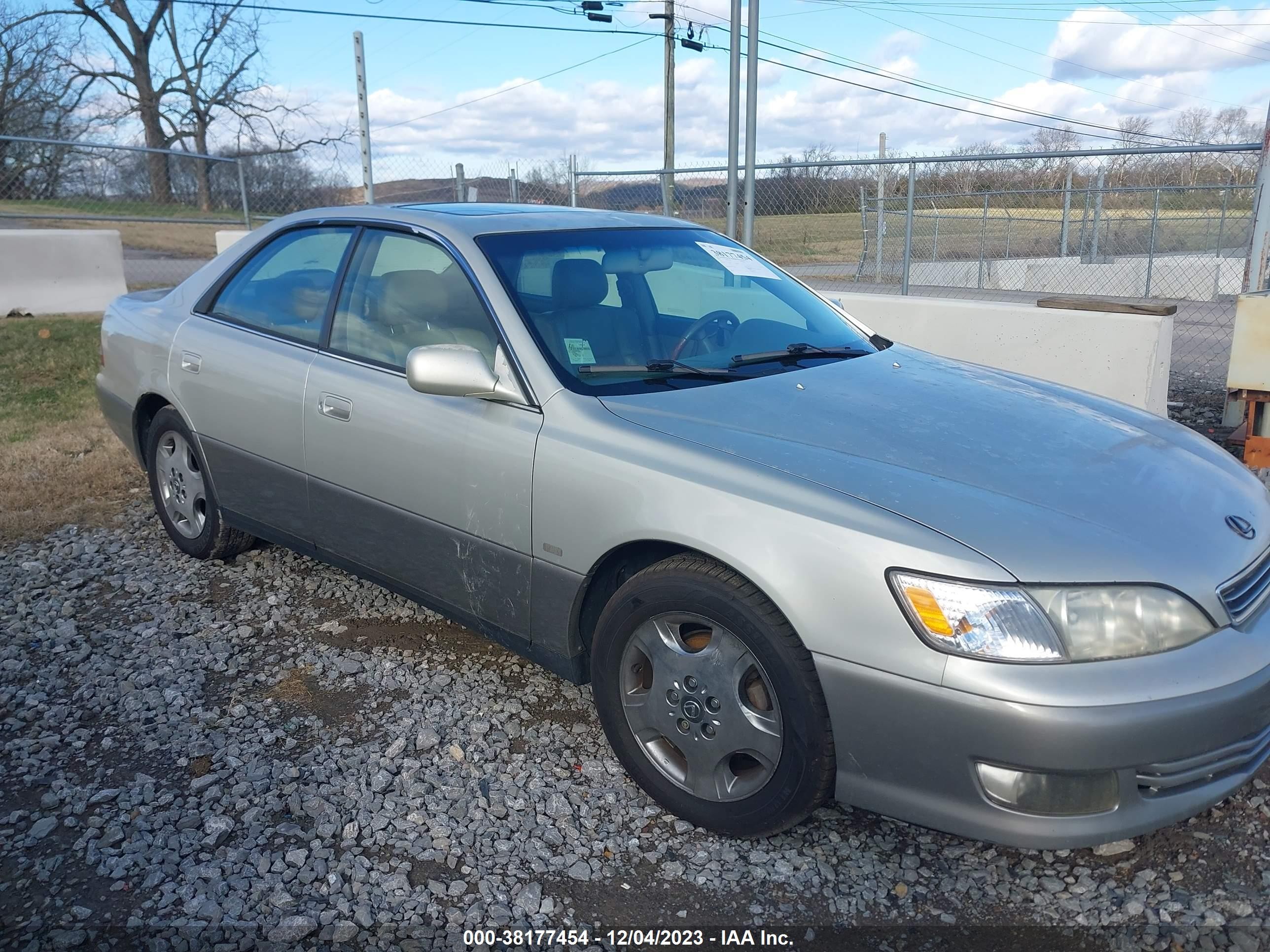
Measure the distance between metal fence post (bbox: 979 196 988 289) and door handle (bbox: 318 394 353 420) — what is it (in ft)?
50.9

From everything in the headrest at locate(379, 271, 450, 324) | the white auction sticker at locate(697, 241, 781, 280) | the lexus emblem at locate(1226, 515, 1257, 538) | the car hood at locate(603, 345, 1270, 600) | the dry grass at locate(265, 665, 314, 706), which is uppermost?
the white auction sticker at locate(697, 241, 781, 280)

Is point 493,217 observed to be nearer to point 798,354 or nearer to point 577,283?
point 577,283

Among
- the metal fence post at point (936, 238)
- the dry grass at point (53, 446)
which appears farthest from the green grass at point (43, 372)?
the metal fence post at point (936, 238)

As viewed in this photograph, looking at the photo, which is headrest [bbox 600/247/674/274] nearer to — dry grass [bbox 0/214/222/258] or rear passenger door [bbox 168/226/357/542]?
rear passenger door [bbox 168/226/357/542]

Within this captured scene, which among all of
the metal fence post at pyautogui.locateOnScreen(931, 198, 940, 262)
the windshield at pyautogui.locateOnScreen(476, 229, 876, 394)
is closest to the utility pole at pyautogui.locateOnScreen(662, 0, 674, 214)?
the metal fence post at pyautogui.locateOnScreen(931, 198, 940, 262)

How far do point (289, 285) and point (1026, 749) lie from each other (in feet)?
10.4

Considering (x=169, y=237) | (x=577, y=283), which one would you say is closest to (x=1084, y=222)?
(x=577, y=283)

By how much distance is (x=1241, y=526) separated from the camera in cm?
260

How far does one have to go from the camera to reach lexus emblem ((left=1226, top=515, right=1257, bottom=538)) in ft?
8.45

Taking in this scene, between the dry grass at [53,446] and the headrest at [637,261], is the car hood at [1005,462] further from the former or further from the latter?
the dry grass at [53,446]

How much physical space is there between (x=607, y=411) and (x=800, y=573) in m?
0.81

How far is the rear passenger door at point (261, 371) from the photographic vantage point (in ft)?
12.2

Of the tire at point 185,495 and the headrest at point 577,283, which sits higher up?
the headrest at point 577,283

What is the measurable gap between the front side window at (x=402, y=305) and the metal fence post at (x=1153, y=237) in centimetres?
1554
